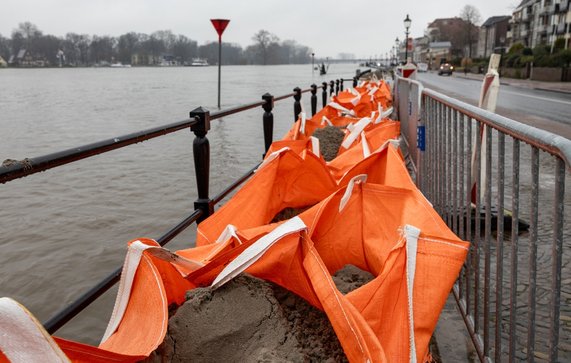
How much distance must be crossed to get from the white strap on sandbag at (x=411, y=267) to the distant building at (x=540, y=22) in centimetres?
6829

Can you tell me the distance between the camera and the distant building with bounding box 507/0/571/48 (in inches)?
2628

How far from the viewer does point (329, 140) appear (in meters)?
5.41

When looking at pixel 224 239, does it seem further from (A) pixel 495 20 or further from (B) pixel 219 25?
(A) pixel 495 20

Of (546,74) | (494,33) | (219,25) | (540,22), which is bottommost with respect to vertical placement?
(219,25)

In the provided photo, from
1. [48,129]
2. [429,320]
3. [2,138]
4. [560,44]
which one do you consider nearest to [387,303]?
[429,320]

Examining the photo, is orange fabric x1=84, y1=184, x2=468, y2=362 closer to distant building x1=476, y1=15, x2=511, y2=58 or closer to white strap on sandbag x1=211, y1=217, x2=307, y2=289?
white strap on sandbag x1=211, y1=217, x2=307, y2=289

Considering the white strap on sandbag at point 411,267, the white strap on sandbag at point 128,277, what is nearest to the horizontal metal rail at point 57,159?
the white strap on sandbag at point 128,277

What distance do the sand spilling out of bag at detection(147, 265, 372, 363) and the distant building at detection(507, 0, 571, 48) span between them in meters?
68.6

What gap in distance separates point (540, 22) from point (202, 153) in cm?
8543

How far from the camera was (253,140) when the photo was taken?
488 inches

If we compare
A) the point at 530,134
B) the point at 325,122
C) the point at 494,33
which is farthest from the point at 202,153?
the point at 494,33

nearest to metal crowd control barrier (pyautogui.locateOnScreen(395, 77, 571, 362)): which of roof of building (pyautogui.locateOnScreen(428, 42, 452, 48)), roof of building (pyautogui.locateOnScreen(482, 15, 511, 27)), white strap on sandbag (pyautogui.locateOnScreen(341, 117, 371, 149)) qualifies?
white strap on sandbag (pyautogui.locateOnScreen(341, 117, 371, 149))

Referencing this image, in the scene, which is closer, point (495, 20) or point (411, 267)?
point (411, 267)

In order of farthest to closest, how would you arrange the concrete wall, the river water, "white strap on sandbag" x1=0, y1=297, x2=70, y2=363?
the concrete wall < the river water < "white strap on sandbag" x1=0, y1=297, x2=70, y2=363
